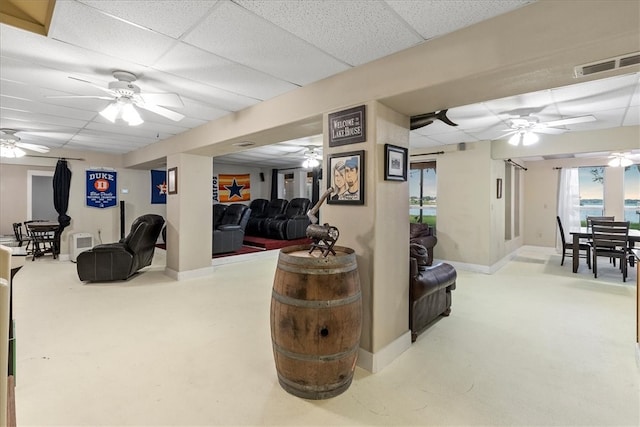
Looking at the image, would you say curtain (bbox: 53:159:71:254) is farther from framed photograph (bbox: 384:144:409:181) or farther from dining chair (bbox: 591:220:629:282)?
dining chair (bbox: 591:220:629:282)

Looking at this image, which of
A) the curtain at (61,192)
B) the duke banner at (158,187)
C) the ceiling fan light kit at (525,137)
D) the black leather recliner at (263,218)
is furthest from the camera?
the black leather recliner at (263,218)

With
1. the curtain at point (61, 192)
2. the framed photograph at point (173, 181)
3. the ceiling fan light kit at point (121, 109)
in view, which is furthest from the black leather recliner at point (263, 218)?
the ceiling fan light kit at point (121, 109)

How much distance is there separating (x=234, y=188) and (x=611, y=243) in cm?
859

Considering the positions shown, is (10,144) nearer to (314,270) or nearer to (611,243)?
(314,270)

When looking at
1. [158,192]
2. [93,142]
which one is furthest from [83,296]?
[158,192]

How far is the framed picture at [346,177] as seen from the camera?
2359 millimetres

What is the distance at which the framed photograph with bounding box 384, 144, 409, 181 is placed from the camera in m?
2.39

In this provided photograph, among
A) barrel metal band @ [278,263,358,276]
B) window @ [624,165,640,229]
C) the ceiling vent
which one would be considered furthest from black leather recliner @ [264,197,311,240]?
window @ [624,165,640,229]

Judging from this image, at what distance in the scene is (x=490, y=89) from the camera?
208 cm

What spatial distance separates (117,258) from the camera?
4680mm

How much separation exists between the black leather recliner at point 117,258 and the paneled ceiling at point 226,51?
1.82 meters

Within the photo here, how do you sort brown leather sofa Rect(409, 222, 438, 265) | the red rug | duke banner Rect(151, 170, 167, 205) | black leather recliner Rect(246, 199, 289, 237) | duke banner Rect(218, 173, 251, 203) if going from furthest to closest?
duke banner Rect(218, 173, 251, 203) → black leather recliner Rect(246, 199, 289, 237) → duke banner Rect(151, 170, 167, 205) → the red rug → brown leather sofa Rect(409, 222, 438, 265)

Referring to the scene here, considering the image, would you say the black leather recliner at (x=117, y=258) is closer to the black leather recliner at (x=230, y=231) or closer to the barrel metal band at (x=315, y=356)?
the black leather recliner at (x=230, y=231)

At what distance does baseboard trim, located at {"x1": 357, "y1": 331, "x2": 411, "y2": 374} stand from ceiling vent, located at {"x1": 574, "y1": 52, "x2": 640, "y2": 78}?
219 centimetres
